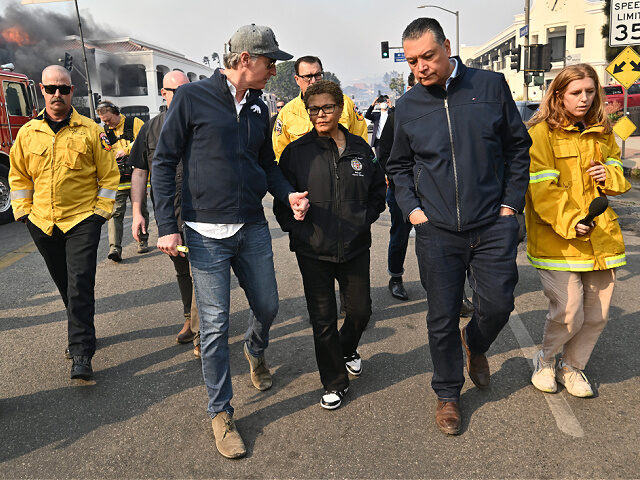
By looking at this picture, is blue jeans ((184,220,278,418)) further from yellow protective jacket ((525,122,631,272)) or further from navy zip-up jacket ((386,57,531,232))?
yellow protective jacket ((525,122,631,272))

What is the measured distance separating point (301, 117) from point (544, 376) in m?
2.64

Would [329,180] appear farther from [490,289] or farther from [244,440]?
[244,440]

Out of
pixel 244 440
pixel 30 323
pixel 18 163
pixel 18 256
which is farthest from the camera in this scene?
pixel 18 256

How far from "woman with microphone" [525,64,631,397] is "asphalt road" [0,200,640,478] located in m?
0.54

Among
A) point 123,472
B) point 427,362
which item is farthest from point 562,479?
point 123,472

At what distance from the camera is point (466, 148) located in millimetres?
2887

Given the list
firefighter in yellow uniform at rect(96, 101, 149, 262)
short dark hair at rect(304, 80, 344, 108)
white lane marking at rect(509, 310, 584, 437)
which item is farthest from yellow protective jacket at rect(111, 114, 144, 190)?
white lane marking at rect(509, 310, 584, 437)

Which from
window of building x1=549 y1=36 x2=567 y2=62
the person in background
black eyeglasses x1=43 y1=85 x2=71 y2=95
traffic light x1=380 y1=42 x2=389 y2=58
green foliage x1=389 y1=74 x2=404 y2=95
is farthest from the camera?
green foliage x1=389 y1=74 x2=404 y2=95

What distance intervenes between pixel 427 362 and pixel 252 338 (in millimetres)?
1278

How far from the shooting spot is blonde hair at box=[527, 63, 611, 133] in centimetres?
318

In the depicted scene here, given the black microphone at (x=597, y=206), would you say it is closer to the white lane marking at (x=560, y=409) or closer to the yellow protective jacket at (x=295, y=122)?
the white lane marking at (x=560, y=409)

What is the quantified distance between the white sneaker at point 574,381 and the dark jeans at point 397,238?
6.48ft

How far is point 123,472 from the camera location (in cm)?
277

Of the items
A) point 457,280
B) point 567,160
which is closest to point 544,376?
point 457,280
